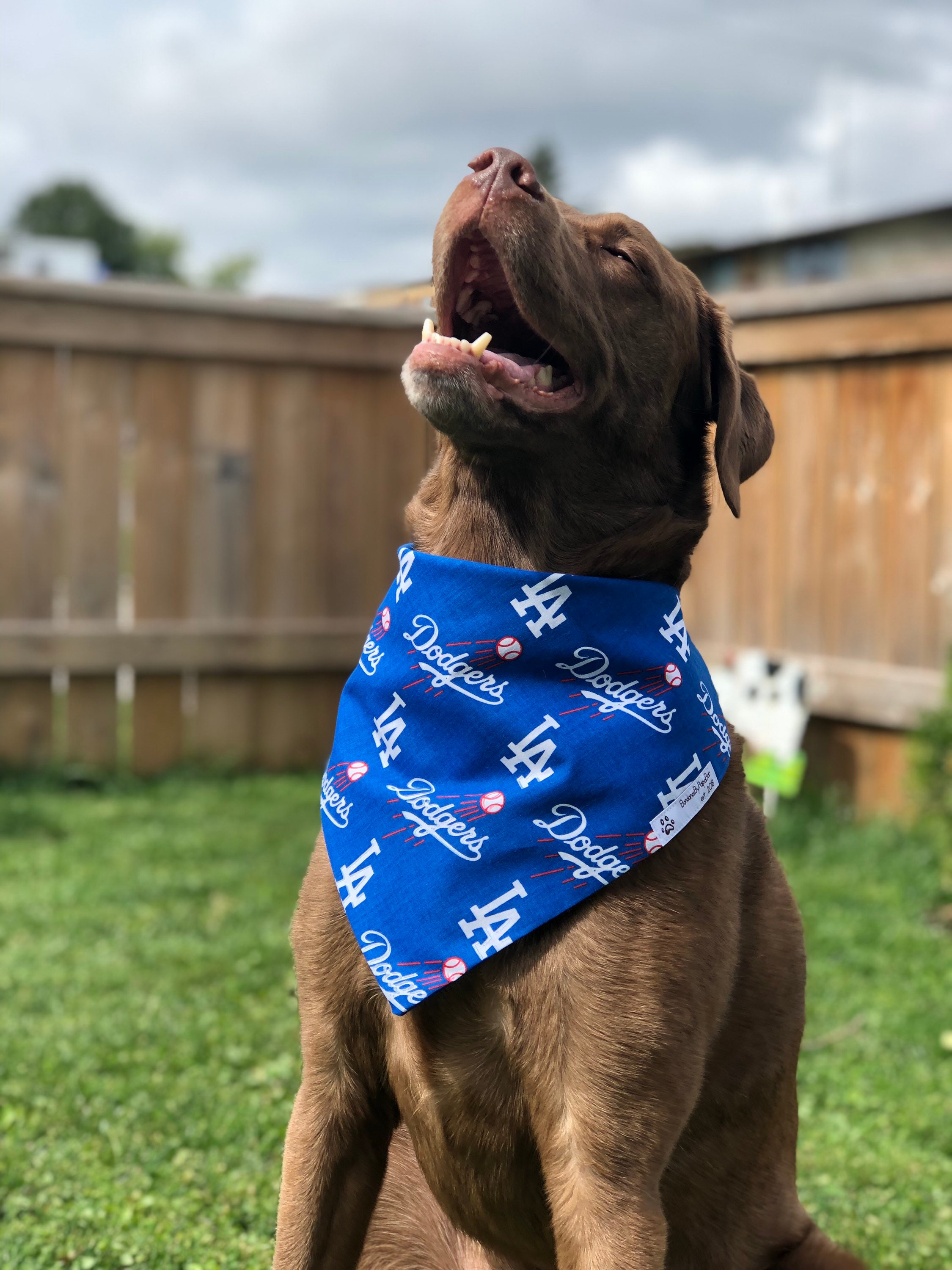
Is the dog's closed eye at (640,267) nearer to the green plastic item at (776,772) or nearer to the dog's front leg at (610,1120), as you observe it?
the dog's front leg at (610,1120)

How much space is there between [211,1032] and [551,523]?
2416 mm

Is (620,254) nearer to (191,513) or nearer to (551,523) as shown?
(551,523)

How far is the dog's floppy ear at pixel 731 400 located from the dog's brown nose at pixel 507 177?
455mm

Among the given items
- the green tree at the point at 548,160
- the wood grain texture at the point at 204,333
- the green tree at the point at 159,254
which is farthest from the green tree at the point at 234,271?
the wood grain texture at the point at 204,333

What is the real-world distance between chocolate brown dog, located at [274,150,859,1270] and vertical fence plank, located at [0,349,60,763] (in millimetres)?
4768

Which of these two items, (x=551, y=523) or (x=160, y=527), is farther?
(x=160, y=527)

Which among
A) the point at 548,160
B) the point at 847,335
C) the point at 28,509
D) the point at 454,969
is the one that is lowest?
the point at 28,509

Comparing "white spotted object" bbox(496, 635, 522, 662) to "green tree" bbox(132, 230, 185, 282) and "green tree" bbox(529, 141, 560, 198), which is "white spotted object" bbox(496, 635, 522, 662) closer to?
"green tree" bbox(529, 141, 560, 198)

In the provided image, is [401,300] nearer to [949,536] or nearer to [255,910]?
[255,910]

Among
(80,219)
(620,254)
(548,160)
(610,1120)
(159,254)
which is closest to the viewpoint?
(610,1120)

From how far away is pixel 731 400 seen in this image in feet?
7.00

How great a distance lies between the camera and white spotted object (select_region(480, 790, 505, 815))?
6.22 feet

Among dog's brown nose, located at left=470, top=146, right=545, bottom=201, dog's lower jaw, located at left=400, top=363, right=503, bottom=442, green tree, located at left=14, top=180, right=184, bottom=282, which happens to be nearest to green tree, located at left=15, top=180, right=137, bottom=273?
green tree, located at left=14, top=180, right=184, bottom=282

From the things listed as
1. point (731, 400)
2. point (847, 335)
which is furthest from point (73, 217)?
point (731, 400)
